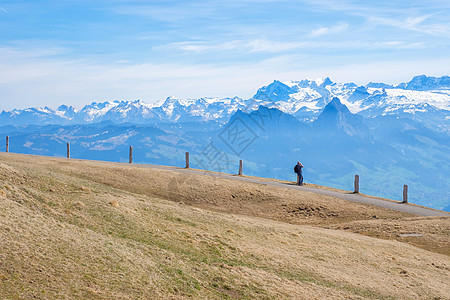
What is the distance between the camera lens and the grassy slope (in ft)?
49.3

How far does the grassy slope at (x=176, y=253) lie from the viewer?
15031mm

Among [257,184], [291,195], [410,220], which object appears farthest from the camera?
[257,184]

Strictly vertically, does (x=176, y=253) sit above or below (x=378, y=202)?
above

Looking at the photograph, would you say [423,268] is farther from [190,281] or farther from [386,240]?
[190,281]

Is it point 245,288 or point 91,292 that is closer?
point 91,292

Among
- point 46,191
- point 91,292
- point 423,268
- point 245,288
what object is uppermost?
point 46,191

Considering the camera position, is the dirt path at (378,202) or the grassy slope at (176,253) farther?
the dirt path at (378,202)

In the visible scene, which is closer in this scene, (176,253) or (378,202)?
(176,253)

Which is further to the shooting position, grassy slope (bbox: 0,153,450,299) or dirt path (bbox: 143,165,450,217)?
dirt path (bbox: 143,165,450,217)

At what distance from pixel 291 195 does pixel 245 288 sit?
24.9 meters

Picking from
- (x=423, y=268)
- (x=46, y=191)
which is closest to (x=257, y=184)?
(x=423, y=268)

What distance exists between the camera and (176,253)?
19781 millimetres

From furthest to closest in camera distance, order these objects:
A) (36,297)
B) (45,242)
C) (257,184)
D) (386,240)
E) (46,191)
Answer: (257,184) → (386,240) → (46,191) → (45,242) → (36,297)

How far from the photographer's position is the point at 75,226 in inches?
768
